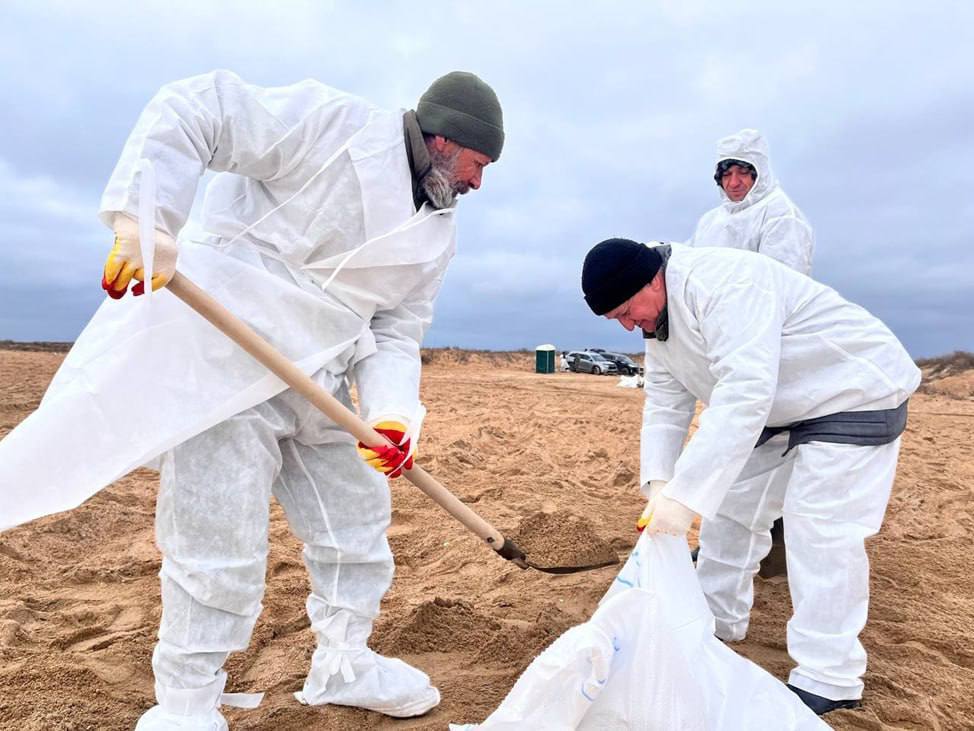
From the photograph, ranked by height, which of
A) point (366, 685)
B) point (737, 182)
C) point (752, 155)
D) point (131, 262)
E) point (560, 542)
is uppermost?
point (752, 155)

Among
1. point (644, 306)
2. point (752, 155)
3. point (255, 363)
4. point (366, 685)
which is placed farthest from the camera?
point (752, 155)

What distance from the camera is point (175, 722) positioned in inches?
82.5

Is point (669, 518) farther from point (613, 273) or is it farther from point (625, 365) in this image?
point (625, 365)

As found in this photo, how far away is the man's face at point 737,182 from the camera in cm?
452

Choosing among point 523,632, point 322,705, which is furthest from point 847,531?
point 322,705

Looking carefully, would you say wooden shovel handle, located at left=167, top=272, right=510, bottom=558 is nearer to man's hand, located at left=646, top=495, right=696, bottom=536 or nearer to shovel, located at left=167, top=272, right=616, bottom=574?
shovel, located at left=167, top=272, right=616, bottom=574

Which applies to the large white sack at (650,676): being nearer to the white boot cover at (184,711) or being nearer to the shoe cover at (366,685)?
the shoe cover at (366,685)

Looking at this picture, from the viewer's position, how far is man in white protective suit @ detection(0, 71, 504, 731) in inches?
80.9

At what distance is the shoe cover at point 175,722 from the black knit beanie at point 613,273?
5.61ft

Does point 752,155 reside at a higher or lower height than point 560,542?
higher

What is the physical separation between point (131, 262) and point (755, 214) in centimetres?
359

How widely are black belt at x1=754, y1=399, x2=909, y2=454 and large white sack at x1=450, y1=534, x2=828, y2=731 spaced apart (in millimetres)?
765

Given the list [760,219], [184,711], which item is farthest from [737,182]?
[184,711]

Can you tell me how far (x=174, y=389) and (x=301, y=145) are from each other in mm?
789
